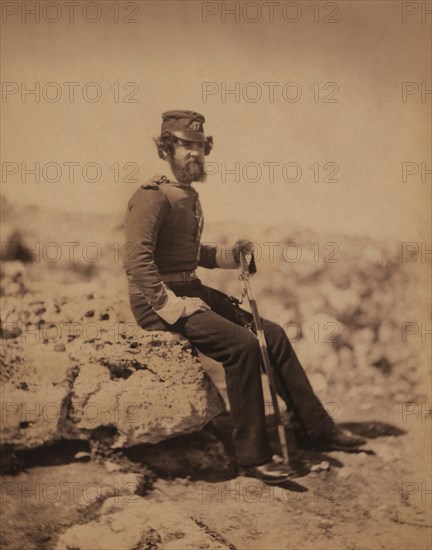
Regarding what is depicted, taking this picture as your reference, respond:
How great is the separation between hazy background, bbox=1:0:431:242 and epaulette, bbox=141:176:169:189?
0.03 m

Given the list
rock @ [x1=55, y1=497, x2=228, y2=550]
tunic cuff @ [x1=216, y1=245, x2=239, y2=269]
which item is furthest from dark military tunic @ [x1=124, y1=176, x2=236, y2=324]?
rock @ [x1=55, y1=497, x2=228, y2=550]

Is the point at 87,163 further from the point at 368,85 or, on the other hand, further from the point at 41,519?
the point at 41,519

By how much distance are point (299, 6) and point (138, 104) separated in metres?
→ 0.68

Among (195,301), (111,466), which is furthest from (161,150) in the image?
(111,466)

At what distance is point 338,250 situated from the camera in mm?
2393

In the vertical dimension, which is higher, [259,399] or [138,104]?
[138,104]

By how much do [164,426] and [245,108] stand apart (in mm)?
1166

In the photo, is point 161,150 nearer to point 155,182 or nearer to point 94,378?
point 155,182

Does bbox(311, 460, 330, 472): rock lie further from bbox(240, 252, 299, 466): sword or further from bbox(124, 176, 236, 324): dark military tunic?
bbox(124, 176, 236, 324): dark military tunic

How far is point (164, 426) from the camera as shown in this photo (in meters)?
2.29

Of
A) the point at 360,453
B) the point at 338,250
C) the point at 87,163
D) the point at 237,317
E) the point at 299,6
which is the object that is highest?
the point at 299,6

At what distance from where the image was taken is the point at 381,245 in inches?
94.9

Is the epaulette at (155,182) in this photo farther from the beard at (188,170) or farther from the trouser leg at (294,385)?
the trouser leg at (294,385)

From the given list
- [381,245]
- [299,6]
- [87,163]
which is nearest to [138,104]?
[87,163]
